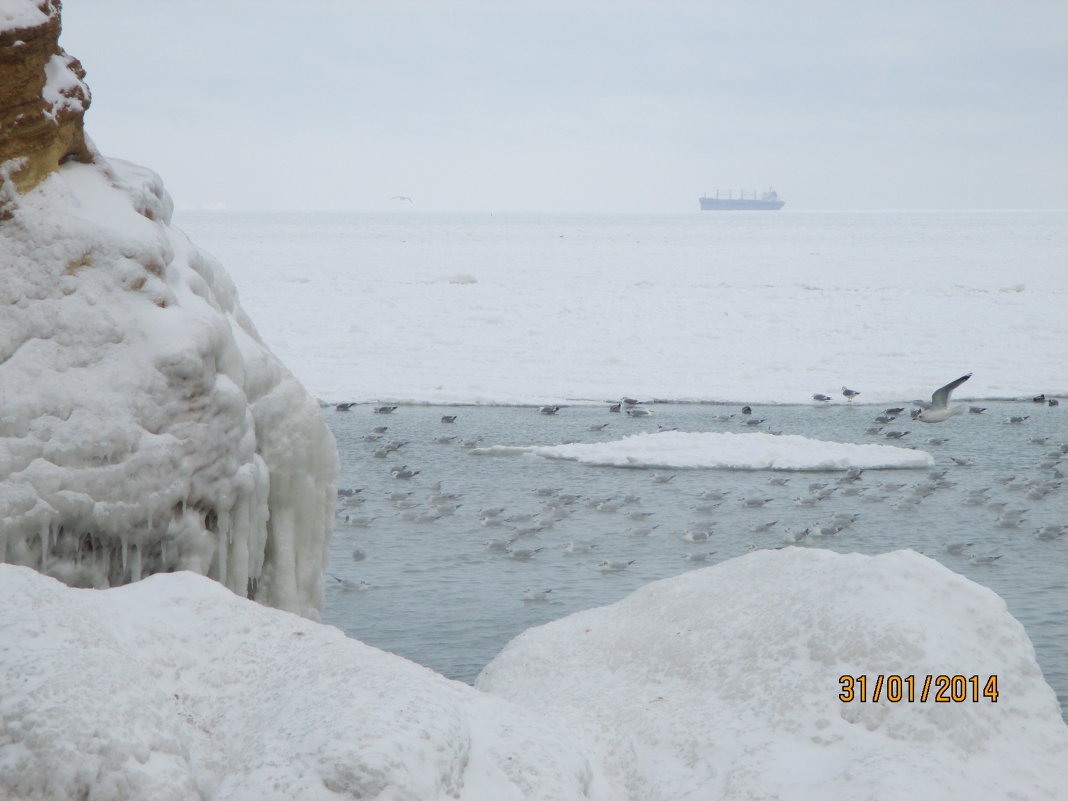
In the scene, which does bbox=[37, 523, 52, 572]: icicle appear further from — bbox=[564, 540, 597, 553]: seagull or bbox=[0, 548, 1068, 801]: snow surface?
bbox=[564, 540, 597, 553]: seagull

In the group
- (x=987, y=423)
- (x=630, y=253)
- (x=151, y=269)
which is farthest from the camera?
(x=630, y=253)

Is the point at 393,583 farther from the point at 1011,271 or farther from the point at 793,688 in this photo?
the point at 1011,271

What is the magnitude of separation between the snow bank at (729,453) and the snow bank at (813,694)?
30.2ft

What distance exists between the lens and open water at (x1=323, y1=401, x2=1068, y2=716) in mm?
10453

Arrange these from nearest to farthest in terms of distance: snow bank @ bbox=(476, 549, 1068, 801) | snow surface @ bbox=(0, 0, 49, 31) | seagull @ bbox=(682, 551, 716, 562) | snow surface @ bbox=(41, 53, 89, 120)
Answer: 1. snow bank @ bbox=(476, 549, 1068, 801)
2. snow surface @ bbox=(0, 0, 49, 31)
3. snow surface @ bbox=(41, 53, 89, 120)
4. seagull @ bbox=(682, 551, 716, 562)

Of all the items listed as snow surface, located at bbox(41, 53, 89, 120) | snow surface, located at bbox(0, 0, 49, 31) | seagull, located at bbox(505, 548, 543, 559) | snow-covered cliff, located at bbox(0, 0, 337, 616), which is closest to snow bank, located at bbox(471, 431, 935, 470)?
seagull, located at bbox(505, 548, 543, 559)

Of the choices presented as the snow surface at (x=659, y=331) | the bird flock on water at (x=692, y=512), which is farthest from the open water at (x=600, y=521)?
the snow surface at (x=659, y=331)

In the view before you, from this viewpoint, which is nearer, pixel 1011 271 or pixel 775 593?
pixel 775 593

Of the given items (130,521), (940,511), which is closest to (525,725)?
(130,521)

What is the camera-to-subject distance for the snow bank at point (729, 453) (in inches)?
659

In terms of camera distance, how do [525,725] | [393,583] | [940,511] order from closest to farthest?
[525,725] → [393,583] → [940,511]

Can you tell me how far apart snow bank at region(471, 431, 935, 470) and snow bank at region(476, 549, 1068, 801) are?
9205mm

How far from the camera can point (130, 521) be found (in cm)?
684

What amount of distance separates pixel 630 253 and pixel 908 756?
6959 centimetres
